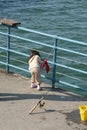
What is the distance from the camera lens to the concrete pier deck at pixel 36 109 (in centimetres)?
983

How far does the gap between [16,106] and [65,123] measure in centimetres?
122

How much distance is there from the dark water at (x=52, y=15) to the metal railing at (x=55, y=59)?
2.27 m

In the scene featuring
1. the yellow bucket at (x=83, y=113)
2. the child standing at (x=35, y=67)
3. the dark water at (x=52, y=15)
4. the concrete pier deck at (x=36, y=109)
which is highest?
the child standing at (x=35, y=67)

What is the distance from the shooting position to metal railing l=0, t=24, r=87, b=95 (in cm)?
1148

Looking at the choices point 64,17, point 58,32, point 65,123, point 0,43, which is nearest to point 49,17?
point 64,17

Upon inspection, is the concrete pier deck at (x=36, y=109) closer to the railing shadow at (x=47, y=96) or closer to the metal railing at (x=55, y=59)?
the railing shadow at (x=47, y=96)

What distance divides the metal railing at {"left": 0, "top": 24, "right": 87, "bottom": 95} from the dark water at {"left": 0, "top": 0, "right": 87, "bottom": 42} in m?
2.27

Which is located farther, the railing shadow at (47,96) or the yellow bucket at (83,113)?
the railing shadow at (47,96)

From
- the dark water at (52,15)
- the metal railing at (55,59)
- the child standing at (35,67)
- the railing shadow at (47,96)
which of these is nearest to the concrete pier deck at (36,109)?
the railing shadow at (47,96)

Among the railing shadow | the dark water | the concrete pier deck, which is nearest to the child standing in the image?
the concrete pier deck

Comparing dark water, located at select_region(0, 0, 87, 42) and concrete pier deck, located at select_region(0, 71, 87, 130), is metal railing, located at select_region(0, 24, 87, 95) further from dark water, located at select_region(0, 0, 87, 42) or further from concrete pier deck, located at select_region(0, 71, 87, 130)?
dark water, located at select_region(0, 0, 87, 42)

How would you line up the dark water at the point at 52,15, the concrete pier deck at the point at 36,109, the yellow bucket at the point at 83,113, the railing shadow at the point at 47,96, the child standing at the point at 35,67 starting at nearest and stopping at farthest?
the concrete pier deck at the point at 36,109
the yellow bucket at the point at 83,113
the railing shadow at the point at 47,96
the child standing at the point at 35,67
the dark water at the point at 52,15

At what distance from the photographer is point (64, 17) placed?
29.5m

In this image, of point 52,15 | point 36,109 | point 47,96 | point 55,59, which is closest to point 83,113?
point 36,109
